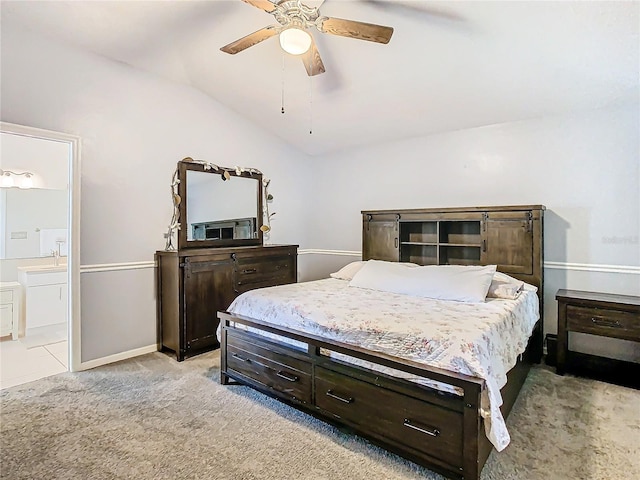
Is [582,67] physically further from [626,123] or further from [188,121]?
[188,121]

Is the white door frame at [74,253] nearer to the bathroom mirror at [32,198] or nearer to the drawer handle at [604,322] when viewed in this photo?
the bathroom mirror at [32,198]

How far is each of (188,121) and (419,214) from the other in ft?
9.14

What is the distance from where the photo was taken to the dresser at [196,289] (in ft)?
11.5

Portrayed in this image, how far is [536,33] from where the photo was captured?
8.27ft

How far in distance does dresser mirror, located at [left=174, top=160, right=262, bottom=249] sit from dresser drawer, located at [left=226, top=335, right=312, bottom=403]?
1.57 metres

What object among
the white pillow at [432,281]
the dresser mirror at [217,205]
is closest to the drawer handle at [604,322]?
the white pillow at [432,281]

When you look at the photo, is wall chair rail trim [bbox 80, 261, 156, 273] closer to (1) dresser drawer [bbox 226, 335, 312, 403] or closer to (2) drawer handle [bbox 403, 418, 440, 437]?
(1) dresser drawer [bbox 226, 335, 312, 403]

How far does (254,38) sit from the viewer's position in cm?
241

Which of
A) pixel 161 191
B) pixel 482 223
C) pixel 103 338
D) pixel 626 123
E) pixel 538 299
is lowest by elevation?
pixel 103 338

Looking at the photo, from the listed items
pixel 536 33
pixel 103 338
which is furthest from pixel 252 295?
pixel 536 33

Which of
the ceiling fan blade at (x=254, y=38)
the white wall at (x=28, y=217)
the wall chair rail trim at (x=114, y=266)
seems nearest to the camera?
the ceiling fan blade at (x=254, y=38)

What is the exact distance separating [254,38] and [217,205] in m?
2.19

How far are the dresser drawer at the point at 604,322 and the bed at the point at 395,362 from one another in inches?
12.6

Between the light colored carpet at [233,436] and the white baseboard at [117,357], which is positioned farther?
the white baseboard at [117,357]
